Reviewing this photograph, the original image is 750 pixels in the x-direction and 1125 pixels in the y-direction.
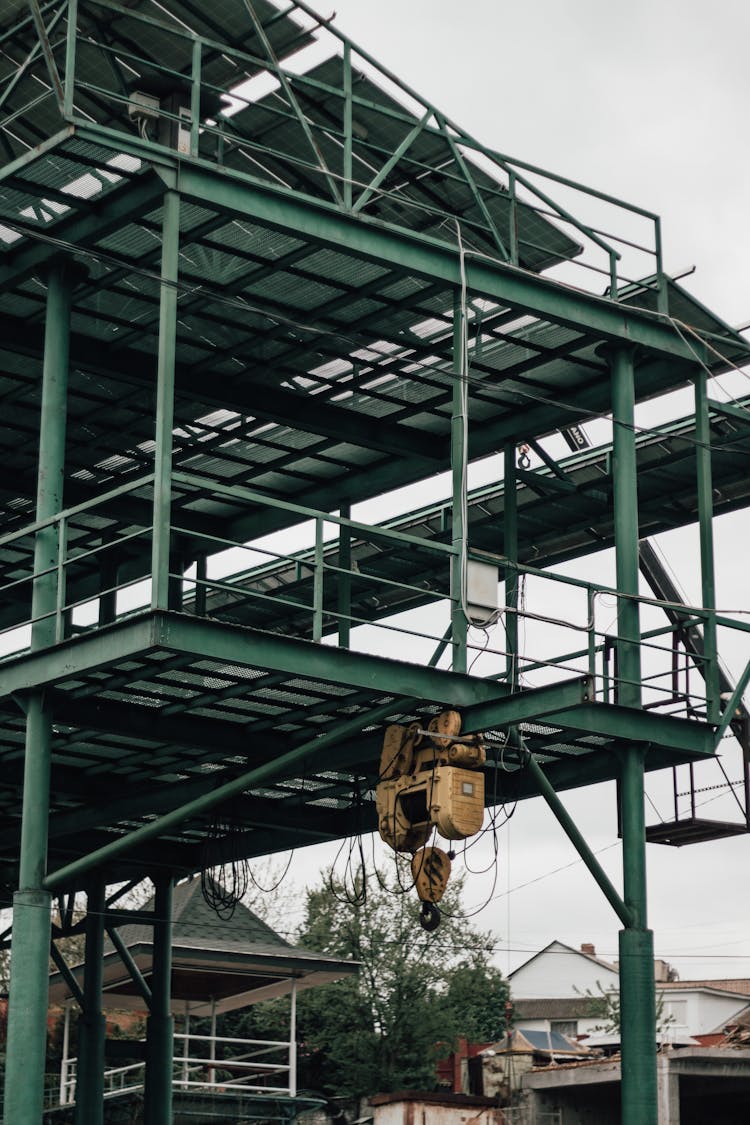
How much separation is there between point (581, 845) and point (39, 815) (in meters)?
6.52

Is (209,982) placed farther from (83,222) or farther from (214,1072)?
(83,222)

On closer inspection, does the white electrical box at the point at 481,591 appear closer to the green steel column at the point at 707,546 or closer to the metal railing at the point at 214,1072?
the green steel column at the point at 707,546

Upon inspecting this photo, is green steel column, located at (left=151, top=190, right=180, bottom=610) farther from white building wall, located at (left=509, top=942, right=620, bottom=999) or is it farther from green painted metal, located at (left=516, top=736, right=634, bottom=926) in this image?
white building wall, located at (left=509, top=942, right=620, bottom=999)

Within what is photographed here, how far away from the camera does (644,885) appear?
2206 centimetres

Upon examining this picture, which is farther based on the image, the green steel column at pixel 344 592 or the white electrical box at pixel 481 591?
the green steel column at pixel 344 592

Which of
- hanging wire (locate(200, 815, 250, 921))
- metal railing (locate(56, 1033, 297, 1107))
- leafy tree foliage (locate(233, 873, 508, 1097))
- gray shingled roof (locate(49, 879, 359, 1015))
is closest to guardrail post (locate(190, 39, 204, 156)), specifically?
hanging wire (locate(200, 815, 250, 921))

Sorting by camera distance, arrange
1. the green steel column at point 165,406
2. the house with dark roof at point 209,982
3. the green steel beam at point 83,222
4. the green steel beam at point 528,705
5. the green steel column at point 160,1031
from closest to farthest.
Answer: the green steel column at point 165,406, the green steel beam at point 528,705, the green steel beam at point 83,222, the green steel column at point 160,1031, the house with dark roof at point 209,982

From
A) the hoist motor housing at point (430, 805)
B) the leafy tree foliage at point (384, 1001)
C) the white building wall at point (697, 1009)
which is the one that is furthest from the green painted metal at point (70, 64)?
the white building wall at point (697, 1009)

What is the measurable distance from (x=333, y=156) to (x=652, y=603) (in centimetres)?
726

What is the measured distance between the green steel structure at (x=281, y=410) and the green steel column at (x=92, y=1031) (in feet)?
0.98

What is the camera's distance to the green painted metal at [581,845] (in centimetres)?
2153

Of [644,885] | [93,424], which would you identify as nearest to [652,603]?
[644,885]

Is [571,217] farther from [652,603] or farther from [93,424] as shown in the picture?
[93,424]

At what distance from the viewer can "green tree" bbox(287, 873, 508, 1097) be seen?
6156 cm
